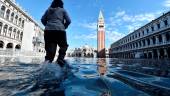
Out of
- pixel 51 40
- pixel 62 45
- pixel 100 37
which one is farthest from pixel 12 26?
pixel 100 37

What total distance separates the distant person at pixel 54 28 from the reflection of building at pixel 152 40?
3233 centimetres

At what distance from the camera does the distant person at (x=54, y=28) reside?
344 centimetres

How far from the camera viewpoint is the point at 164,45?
32250 millimetres

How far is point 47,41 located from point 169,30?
108ft

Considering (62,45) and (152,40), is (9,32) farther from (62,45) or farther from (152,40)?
(152,40)

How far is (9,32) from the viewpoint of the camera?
30.3 m

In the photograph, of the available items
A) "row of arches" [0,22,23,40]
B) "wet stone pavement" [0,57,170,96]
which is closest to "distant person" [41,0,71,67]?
"wet stone pavement" [0,57,170,96]

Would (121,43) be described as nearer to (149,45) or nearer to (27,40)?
(149,45)

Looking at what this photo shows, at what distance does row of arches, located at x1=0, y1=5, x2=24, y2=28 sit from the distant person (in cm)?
2715

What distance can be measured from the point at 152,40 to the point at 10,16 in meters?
33.1

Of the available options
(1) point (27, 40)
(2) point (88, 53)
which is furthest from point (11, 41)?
(2) point (88, 53)

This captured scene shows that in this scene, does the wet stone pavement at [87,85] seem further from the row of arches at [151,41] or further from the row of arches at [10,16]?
the row of arches at [151,41]

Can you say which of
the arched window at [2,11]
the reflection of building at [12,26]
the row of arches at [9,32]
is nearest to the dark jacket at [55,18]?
the reflection of building at [12,26]

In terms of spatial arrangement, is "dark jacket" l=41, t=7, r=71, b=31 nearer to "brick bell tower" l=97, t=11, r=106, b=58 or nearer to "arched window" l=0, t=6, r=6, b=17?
"arched window" l=0, t=6, r=6, b=17
